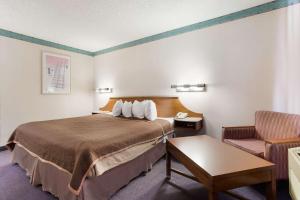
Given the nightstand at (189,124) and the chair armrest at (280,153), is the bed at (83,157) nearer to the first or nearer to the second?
the nightstand at (189,124)

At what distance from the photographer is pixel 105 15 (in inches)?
114

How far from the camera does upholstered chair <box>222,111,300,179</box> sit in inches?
72.6

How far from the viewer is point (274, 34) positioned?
2.55m

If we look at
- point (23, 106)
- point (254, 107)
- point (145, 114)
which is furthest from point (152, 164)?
point (23, 106)

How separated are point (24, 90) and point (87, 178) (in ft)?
10.5

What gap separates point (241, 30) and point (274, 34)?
47cm

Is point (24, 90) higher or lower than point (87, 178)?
higher

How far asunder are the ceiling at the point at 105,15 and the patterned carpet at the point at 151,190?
249 cm

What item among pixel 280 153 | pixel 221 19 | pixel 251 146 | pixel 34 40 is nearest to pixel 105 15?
pixel 221 19

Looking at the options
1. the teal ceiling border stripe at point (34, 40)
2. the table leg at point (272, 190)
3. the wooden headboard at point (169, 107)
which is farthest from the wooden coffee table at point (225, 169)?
the teal ceiling border stripe at point (34, 40)

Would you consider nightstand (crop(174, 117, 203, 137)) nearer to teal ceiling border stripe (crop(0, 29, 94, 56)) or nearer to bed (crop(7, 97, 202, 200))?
bed (crop(7, 97, 202, 200))

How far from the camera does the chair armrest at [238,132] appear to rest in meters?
2.54

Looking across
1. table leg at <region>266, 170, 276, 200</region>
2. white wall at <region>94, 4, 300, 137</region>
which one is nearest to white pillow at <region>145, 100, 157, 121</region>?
white wall at <region>94, 4, 300, 137</region>

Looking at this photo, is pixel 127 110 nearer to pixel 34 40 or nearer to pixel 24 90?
pixel 24 90
